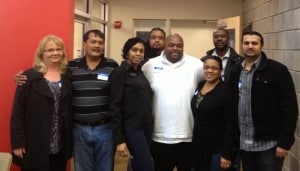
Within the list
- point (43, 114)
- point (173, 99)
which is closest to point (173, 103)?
point (173, 99)

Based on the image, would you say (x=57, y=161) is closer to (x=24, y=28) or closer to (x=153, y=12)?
(x=24, y=28)

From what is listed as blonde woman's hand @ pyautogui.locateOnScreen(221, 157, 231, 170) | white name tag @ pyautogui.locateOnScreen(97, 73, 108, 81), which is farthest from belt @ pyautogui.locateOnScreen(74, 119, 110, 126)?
blonde woman's hand @ pyautogui.locateOnScreen(221, 157, 231, 170)

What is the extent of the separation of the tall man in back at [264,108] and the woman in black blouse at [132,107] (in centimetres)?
64

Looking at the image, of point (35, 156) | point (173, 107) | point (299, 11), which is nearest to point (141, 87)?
point (173, 107)

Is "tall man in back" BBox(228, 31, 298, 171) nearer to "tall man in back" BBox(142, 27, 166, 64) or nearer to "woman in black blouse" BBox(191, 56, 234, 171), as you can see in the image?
"woman in black blouse" BBox(191, 56, 234, 171)

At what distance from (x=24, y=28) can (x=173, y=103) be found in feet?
4.27

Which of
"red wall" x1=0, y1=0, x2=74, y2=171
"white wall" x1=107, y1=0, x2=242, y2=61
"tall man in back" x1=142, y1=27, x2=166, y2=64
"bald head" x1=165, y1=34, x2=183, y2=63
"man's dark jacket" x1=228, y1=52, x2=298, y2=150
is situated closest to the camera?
"man's dark jacket" x1=228, y1=52, x2=298, y2=150

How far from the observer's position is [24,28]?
2939 millimetres

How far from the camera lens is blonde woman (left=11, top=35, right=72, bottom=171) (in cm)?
248

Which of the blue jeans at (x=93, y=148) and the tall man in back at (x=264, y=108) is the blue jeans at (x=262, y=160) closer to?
the tall man in back at (x=264, y=108)

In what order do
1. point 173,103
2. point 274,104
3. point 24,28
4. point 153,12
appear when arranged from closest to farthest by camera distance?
point 274,104
point 173,103
point 24,28
point 153,12

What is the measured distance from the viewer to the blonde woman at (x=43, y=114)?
2479mm

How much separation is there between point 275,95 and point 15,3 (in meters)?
2.03

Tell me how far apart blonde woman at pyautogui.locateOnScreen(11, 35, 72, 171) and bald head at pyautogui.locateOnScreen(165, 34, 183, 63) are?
Result: 0.75 m
